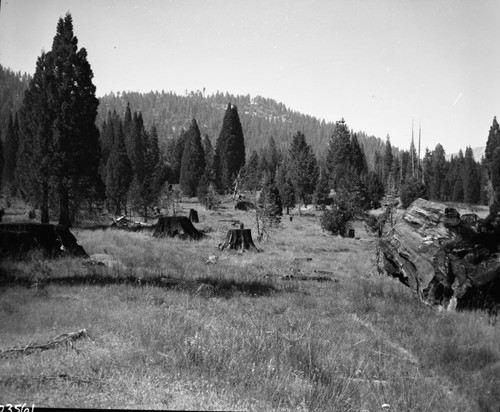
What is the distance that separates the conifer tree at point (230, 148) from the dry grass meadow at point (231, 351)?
59935 millimetres

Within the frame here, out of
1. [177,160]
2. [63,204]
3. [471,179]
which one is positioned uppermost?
→ [177,160]

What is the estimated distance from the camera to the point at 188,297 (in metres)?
7.58

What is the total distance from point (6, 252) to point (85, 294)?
64.0 inches

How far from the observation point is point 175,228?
19094mm

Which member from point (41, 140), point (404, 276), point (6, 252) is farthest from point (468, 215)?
point (6, 252)

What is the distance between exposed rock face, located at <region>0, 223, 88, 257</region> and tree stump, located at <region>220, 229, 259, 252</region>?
367 inches

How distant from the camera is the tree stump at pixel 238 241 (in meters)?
18.4

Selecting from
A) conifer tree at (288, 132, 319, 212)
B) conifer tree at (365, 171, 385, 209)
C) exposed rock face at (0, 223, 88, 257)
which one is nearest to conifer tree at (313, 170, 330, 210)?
conifer tree at (288, 132, 319, 212)

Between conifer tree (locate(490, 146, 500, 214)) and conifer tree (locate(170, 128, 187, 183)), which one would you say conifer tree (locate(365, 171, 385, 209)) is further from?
conifer tree (locate(490, 146, 500, 214))

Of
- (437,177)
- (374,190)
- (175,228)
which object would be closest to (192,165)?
(374,190)

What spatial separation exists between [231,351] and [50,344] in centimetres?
196

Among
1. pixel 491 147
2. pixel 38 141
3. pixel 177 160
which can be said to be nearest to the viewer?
pixel 491 147

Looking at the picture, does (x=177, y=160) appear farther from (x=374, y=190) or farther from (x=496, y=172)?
(x=496, y=172)

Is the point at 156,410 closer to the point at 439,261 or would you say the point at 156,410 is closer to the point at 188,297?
the point at 188,297
